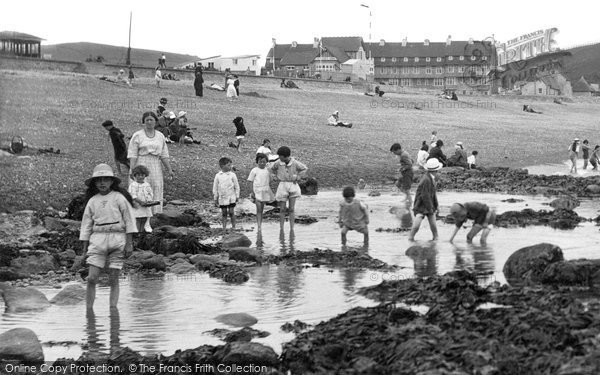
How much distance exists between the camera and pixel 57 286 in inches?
518

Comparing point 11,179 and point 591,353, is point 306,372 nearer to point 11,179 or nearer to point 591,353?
point 591,353

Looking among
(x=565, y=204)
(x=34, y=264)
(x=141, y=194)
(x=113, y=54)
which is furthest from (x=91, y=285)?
(x=113, y=54)

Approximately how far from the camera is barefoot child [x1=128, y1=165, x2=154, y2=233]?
51.6 feet

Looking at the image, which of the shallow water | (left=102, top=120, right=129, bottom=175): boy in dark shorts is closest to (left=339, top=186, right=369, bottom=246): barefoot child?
the shallow water

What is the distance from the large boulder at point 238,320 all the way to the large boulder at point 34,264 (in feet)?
13.7

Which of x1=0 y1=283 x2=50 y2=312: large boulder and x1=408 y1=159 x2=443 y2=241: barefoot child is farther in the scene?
x1=408 y1=159 x2=443 y2=241: barefoot child

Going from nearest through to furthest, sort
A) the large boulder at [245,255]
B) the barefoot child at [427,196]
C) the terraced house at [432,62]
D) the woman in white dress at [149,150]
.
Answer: the large boulder at [245,255] < the woman in white dress at [149,150] < the barefoot child at [427,196] < the terraced house at [432,62]

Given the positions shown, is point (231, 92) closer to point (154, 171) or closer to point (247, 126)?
point (247, 126)

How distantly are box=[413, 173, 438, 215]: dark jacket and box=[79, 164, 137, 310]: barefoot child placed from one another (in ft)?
22.5

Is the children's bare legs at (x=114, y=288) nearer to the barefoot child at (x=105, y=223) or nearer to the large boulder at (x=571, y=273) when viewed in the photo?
the barefoot child at (x=105, y=223)

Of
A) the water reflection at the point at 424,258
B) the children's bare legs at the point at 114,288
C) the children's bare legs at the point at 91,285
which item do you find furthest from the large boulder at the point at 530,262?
the children's bare legs at the point at 91,285

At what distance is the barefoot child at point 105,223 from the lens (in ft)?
36.1

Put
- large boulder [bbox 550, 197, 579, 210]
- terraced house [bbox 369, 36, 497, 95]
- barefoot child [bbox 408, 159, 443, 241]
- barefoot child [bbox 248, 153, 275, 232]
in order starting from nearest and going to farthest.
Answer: barefoot child [bbox 408, 159, 443, 241]
barefoot child [bbox 248, 153, 275, 232]
large boulder [bbox 550, 197, 579, 210]
terraced house [bbox 369, 36, 497, 95]

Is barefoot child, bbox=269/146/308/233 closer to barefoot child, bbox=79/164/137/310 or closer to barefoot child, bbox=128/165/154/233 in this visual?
barefoot child, bbox=128/165/154/233
